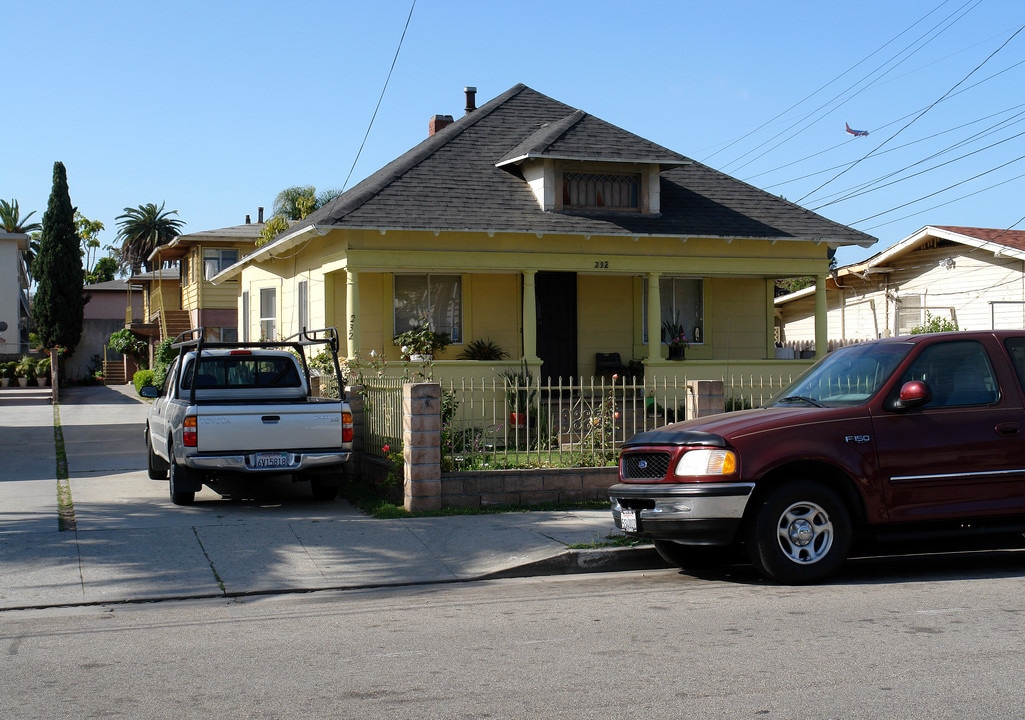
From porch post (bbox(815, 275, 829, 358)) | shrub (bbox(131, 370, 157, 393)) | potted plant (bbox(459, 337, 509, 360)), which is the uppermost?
porch post (bbox(815, 275, 829, 358))

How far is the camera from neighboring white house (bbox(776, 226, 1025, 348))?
2258cm

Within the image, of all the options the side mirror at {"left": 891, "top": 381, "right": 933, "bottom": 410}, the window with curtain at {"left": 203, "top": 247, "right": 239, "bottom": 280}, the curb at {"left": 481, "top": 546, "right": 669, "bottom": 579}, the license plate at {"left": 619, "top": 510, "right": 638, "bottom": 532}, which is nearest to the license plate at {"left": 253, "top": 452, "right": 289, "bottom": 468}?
the curb at {"left": 481, "top": 546, "right": 669, "bottom": 579}

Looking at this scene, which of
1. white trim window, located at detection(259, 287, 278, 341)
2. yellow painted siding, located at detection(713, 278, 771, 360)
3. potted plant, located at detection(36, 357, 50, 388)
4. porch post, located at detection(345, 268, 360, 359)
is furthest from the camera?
potted plant, located at detection(36, 357, 50, 388)

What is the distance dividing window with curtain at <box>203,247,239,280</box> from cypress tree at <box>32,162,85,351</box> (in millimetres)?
12592

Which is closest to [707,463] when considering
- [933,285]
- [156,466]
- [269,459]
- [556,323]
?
[269,459]

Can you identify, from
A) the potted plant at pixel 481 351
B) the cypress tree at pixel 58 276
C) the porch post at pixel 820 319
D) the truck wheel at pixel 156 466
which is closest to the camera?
the truck wheel at pixel 156 466

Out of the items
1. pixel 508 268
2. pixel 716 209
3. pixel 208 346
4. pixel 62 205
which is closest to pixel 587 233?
pixel 508 268

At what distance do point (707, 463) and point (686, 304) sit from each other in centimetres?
1335

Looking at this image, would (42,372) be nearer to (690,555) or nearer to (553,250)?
(553,250)

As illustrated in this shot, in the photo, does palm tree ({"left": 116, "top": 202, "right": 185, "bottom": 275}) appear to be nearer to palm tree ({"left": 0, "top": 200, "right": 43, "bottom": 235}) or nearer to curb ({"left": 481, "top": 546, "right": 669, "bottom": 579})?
palm tree ({"left": 0, "top": 200, "right": 43, "bottom": 235})

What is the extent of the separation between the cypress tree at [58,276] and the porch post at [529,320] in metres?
35.6

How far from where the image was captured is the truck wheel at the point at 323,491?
41.7ft

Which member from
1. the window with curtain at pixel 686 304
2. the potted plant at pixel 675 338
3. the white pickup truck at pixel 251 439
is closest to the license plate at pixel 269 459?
the white pickup truck at pixel 251 439

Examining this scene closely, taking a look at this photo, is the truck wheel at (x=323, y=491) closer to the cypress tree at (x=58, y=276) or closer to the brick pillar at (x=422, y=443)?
the brick pillar at (x=422, y=443)
